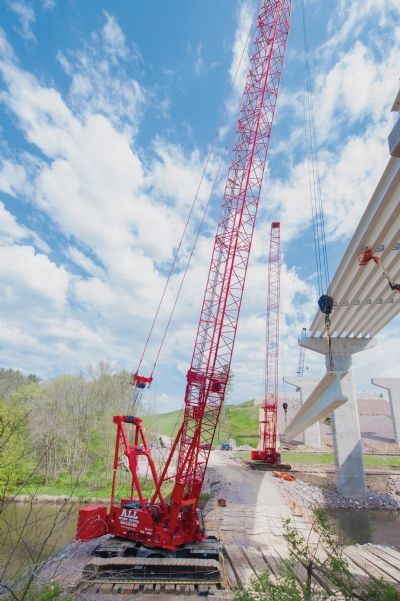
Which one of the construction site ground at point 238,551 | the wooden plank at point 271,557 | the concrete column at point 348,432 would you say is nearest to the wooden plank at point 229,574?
the construction site ground at point 238,551

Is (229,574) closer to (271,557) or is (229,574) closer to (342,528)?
(271,557)

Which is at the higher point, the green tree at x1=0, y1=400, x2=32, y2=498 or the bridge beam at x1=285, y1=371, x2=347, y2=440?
the bridge beam at x1=285, y1=371, x2=347, y2=440

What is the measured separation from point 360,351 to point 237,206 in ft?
64.6

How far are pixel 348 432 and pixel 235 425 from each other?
154 ft

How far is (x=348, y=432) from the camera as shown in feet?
101

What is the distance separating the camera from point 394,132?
962 cm

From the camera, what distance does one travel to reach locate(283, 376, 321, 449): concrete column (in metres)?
51.3

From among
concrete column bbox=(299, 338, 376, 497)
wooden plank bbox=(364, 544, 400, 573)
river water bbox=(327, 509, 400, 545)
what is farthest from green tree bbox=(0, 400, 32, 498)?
concrete column bbox=(299, 338, 376, 497)

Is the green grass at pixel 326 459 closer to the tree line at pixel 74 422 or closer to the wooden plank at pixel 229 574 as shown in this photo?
the tree line at pixel 74 422

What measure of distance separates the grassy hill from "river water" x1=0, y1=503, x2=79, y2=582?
875 inches

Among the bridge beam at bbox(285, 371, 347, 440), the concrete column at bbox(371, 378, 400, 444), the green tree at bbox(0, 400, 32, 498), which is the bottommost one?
the green tree at bbox(0, 400, 32, 498)

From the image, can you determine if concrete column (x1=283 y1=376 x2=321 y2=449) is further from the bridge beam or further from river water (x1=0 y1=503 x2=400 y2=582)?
river water (x1=0 y1=503 x2=400 y2=582)

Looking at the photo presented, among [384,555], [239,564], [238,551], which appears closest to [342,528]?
[384,555]

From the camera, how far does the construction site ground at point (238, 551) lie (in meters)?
11.7
